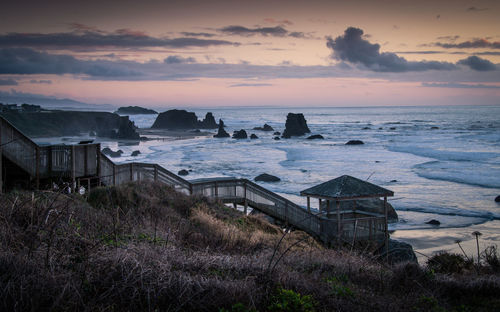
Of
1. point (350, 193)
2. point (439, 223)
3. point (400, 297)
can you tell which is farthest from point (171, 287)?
point (439, 223)

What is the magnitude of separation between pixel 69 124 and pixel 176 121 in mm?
46570

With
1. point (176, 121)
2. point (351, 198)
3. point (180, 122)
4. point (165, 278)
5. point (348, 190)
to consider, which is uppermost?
point (176, 121)

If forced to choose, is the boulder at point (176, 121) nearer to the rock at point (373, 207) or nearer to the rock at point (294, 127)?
the rock at point (294, 127)

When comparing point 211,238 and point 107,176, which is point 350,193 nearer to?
point 211,238

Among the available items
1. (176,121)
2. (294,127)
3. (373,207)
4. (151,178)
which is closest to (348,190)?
(151,178)

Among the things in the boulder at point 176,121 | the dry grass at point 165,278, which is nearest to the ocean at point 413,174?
the dry grass at point 165,278

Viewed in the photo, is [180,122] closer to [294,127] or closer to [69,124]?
[69,124]

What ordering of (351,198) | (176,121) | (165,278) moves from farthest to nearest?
1. (176,121)
2. (351,198)
3. (165,278)

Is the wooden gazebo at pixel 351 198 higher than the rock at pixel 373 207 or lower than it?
higher

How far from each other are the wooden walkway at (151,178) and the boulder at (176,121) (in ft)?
475

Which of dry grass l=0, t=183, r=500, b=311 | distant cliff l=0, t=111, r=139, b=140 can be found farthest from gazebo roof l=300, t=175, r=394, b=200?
distant cliff l=0, t=111, r=139, b=140

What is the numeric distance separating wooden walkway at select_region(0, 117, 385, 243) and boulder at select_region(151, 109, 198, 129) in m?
145

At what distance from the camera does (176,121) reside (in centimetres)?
16512

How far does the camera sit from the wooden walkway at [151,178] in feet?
46.2
